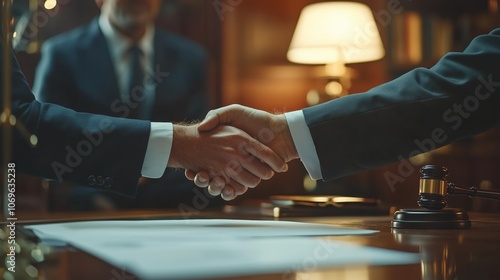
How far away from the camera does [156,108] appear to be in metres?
2.61

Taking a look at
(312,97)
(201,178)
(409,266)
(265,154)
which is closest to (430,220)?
(409,266)

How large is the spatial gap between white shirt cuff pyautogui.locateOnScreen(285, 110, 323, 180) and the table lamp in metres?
1.25

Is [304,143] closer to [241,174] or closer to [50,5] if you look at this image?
[241,174]

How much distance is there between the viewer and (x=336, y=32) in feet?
8.05

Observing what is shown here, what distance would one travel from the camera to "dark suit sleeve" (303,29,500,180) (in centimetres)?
108

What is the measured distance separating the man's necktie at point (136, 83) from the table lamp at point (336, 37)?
65cm

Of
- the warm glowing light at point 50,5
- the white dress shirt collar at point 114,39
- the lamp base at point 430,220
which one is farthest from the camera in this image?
the warm glowing light at point 50,5

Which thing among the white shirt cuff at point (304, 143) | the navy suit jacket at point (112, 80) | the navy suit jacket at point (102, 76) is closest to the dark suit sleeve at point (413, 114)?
the white shirt cuff at point (304, 143)

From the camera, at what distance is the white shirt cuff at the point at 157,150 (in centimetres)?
132

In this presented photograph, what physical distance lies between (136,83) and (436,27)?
123 cm

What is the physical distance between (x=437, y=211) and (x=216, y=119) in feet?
2.06

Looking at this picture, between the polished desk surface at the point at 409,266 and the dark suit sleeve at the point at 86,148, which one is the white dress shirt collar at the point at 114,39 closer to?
the dark suit sleeve at the point at 86,148

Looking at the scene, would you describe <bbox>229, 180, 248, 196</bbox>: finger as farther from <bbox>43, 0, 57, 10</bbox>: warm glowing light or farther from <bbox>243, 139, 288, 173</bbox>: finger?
<bbox>43, 0, 57, 10</bbox>: warm glowing light

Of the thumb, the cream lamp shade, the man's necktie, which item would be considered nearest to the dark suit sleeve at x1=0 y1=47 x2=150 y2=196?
the thumb
